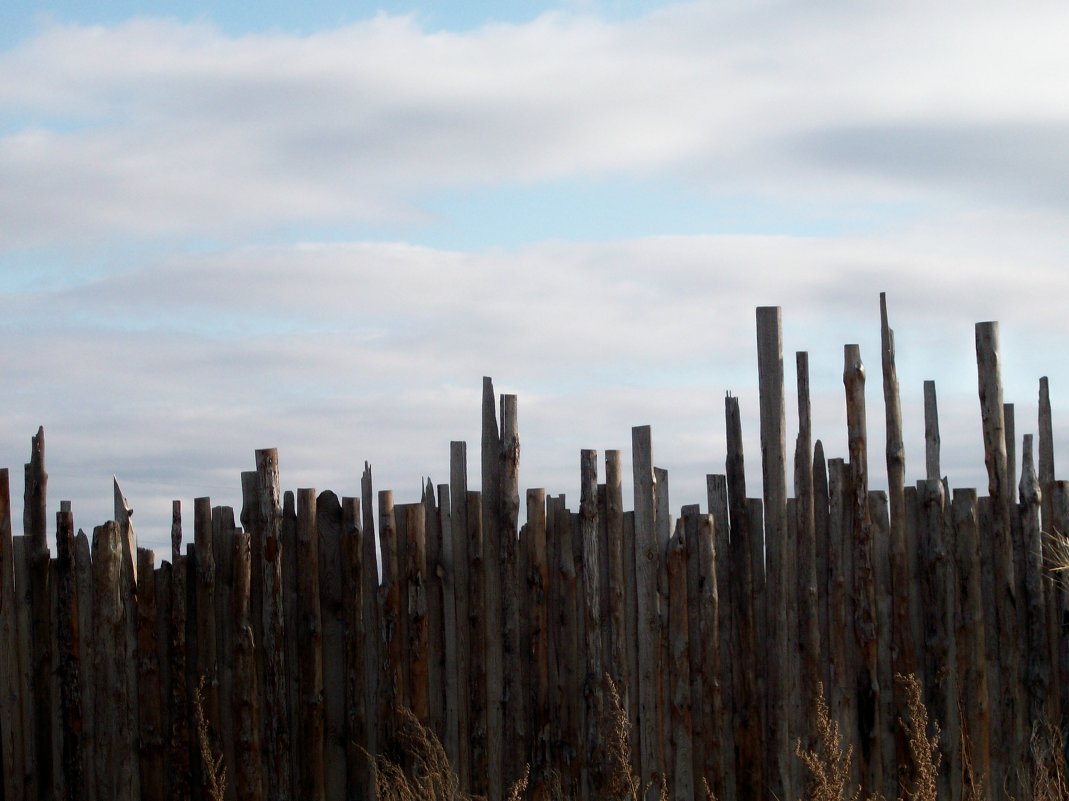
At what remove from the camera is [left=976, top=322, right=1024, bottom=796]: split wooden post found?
7605mm

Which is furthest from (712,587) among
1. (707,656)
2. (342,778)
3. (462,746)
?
(342,778)

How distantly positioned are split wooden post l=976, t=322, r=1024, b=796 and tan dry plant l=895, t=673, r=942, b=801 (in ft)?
1.47

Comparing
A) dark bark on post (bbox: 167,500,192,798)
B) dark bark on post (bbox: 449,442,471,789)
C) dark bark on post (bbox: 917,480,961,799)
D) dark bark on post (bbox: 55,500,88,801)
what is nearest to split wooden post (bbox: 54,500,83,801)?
dark bark on post (bbox: 55,500,88,801)

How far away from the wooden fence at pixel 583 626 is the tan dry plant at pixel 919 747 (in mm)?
136

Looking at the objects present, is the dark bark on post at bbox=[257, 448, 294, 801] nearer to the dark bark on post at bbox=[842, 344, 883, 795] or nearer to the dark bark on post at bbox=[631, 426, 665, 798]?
the dark bark on post at bbox=[631, 426, 665, 798]

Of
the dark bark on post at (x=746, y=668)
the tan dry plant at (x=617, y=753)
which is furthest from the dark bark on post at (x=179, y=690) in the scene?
the dark bark on post at (x=746, y=668)

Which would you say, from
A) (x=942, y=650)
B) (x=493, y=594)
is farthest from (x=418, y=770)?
(x=942, y=650)

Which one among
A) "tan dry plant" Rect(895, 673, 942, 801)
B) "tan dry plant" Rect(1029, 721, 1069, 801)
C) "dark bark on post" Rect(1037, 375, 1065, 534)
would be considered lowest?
"tan dry plant" Rect(1029, 721, 1069, 801)

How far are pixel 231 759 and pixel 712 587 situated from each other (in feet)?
9.94

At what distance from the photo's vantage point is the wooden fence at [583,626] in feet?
24.4

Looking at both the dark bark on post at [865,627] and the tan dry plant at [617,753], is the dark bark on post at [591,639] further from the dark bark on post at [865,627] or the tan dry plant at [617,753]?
the dark bark on post at [865,627]

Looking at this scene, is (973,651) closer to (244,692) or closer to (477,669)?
(477,669)

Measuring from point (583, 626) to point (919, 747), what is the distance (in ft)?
8.24

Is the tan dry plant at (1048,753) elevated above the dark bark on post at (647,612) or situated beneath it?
situated beneath
